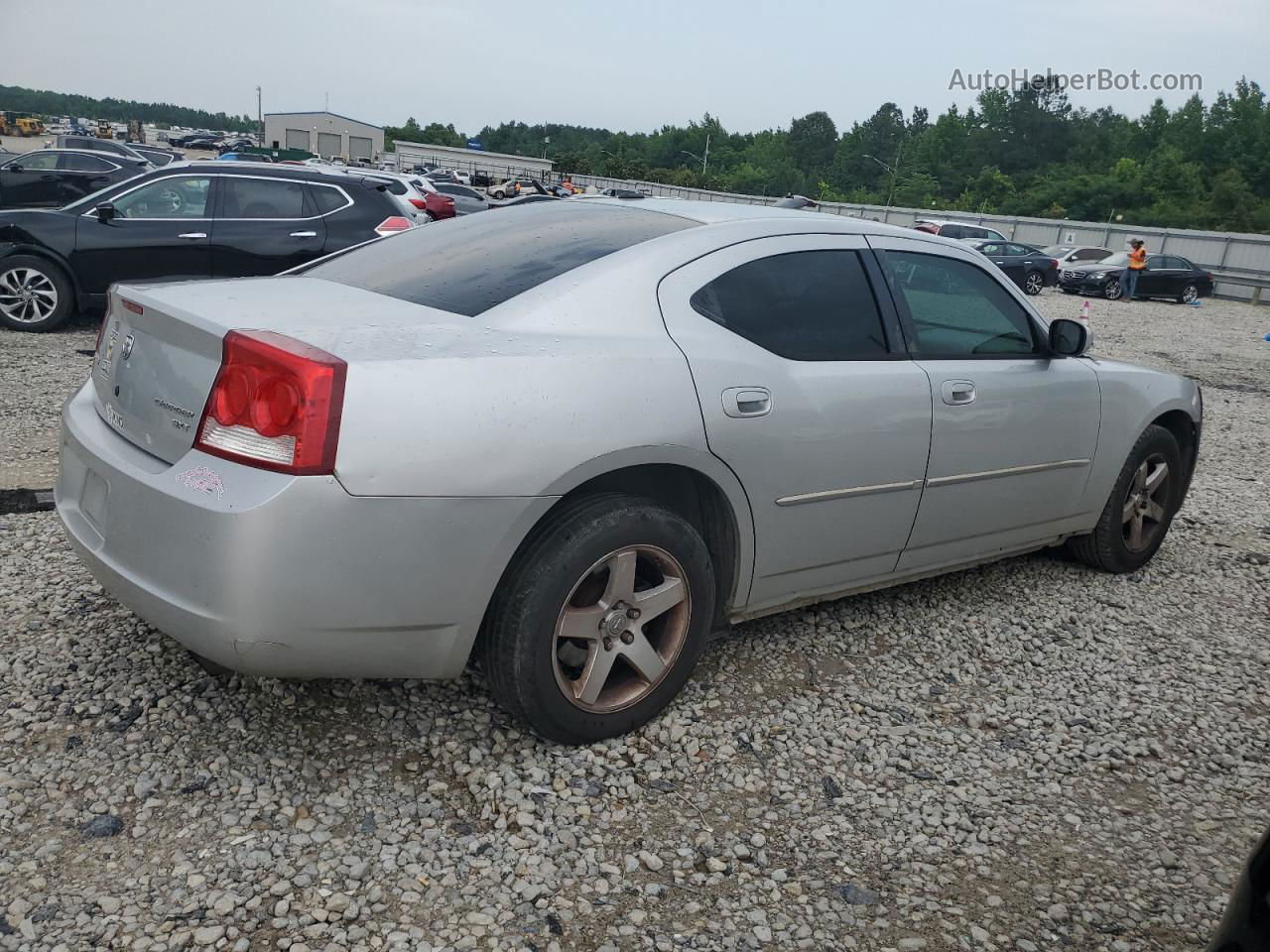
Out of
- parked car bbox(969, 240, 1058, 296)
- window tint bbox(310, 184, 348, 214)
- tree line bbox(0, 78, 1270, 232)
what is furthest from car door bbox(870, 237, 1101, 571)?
tree line bbox(0, 78, 1270, 232)

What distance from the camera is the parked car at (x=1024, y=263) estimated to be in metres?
26.8

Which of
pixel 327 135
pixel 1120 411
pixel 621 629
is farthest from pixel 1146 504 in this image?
pixel 327 135

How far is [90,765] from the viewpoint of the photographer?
2812 millimetres

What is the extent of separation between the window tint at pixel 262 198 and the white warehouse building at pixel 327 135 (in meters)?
110

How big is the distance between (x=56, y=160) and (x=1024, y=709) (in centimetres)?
2005

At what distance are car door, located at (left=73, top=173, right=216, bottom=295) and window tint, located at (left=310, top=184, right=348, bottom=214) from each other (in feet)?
3.21

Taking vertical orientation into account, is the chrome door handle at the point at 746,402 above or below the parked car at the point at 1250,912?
above

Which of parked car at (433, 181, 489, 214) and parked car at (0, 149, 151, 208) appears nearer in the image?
parked car at (0, 149, 151, 208)

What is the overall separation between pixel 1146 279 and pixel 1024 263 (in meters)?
3.23

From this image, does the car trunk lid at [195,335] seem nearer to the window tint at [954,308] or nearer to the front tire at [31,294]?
the window tint at [954,308]

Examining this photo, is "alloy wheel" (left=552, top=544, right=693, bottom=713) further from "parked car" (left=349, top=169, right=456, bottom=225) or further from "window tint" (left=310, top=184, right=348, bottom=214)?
"window tint" (left=310, top=184, right=348, bottom=214)

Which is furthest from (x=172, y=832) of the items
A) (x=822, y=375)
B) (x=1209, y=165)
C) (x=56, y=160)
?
(x=1209, y=165)

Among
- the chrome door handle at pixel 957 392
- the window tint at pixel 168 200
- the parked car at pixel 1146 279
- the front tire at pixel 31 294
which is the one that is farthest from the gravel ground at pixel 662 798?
the parked car at pixel 1146 279

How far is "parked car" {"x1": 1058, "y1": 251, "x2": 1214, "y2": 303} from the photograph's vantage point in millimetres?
26969
